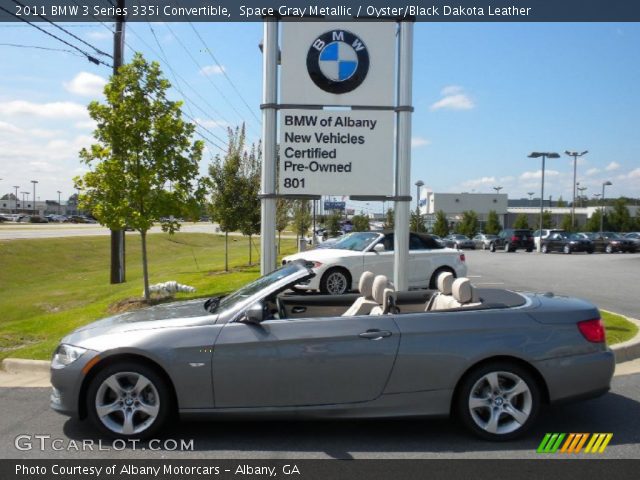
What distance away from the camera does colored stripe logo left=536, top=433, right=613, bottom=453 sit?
445 centimetres

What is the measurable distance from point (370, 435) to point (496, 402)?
1037 mm

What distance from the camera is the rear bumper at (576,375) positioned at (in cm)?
460

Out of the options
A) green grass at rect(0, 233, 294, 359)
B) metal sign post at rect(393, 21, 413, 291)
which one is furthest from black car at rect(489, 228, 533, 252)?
metal sign post at rect(393, 21, 413, 291)

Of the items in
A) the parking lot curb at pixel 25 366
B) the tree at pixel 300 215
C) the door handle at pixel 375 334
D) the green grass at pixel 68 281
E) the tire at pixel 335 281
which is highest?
the tree at pixel 300 215

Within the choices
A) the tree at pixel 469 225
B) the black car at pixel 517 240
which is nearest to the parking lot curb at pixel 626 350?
the black car at pixel 517 240

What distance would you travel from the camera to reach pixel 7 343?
29.9ft

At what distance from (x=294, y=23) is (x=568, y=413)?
245 inches

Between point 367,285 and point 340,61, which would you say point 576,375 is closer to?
point 367,285

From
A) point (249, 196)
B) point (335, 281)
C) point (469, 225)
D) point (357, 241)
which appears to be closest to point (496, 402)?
point (335, 281)

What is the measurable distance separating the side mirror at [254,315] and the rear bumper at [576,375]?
2201 mm

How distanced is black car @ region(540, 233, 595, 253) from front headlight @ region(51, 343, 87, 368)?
128ft

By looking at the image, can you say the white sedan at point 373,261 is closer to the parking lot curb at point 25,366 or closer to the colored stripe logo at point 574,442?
the parking lot curb at point 25,366

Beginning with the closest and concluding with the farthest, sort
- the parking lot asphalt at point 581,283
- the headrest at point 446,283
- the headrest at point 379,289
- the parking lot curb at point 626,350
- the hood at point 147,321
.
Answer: the hood at point 147,321 < the headrest at point 379,289 < the headrest at point 446,283 < the parking lot curb at point 626,350 < the parking lot asphalt at point 581,283
